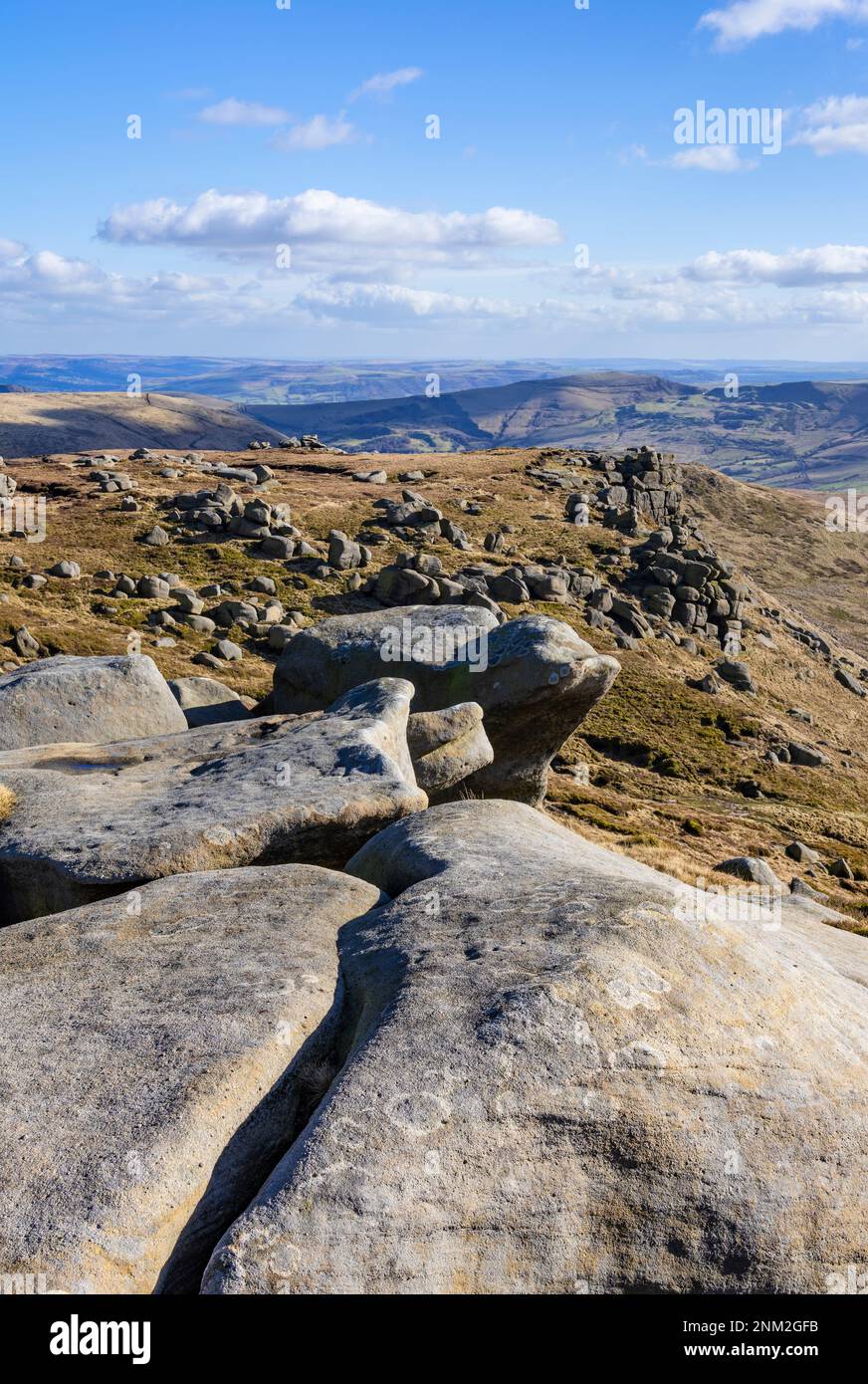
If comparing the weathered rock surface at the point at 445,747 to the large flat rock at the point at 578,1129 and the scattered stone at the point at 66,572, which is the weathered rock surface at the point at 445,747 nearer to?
the large flat rock at the point at 578,1129

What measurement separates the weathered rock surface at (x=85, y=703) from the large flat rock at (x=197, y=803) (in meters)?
2.79

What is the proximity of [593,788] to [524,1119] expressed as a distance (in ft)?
115

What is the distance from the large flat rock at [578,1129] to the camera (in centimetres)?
815

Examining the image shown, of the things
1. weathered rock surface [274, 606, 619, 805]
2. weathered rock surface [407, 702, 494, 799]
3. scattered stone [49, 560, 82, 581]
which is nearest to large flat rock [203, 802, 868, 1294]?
weathered rock surface [407, 702, 494, 799]

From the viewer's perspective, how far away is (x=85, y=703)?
24359mm

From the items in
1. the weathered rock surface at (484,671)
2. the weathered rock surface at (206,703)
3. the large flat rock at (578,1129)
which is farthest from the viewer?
the weathered rock surface at (206,703)

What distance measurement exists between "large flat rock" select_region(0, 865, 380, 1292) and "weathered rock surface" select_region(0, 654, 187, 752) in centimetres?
1167

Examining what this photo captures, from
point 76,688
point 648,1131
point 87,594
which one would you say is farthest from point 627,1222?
point 87,594

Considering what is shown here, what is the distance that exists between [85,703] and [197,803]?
963 cm

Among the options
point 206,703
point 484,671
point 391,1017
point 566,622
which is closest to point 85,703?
point 206,703

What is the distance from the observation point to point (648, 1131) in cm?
895

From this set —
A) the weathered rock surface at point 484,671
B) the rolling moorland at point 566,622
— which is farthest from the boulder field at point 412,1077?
the rolling moorland at point 566,622

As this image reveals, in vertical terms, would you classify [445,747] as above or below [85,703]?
below

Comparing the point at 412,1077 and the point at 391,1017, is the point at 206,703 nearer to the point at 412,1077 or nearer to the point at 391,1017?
the point at 391,1017
